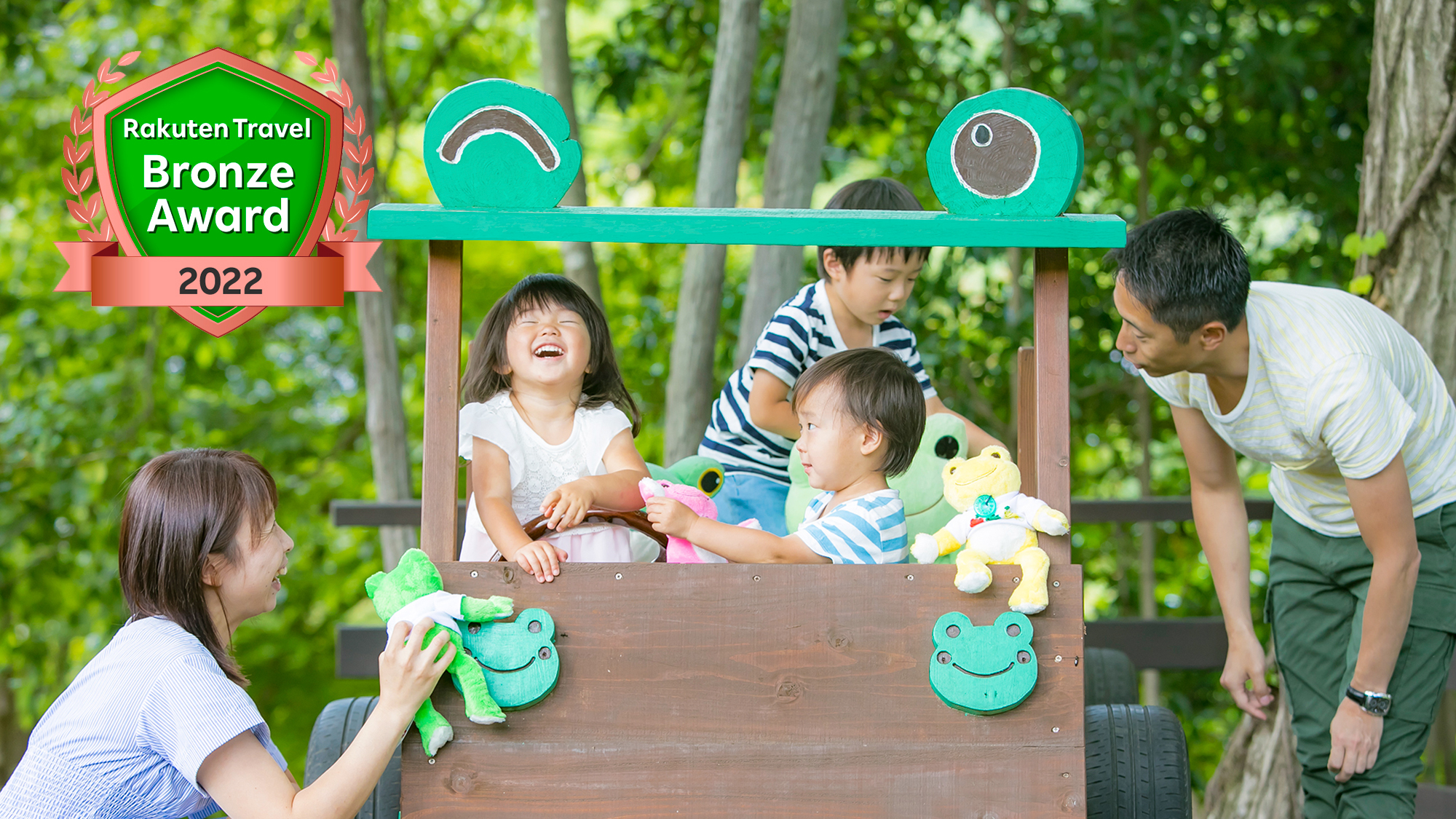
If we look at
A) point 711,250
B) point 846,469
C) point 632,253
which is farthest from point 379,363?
point 846,469

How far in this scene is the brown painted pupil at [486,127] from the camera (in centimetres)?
161

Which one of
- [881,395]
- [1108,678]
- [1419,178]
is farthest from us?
[1108,678]

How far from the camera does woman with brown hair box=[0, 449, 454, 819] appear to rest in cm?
150

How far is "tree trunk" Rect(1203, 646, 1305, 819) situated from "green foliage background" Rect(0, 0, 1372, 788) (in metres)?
1.89

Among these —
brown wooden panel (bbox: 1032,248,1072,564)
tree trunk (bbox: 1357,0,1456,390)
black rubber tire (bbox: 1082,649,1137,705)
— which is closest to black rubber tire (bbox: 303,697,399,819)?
brown wooden panel (bbox: 1032,248,1072,564)

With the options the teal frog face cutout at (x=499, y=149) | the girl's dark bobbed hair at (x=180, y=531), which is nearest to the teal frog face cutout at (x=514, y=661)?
the girl's dark bobbed hair at (x=180, y=531)

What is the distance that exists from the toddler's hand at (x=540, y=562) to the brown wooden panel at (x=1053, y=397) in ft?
2.49

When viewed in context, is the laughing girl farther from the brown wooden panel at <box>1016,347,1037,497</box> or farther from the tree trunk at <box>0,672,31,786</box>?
the tree trunk at <box>0,672,31,786</box>

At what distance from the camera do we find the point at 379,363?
13.5ft

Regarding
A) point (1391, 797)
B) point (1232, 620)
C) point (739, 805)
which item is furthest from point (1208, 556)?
point (739, 805)

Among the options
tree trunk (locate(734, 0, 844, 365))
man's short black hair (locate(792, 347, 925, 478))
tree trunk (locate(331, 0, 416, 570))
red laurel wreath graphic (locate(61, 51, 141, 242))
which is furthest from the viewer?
tree trunk (locate(331, 0, 416, 570))

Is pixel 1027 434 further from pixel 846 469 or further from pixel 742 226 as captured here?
pixel 742 226

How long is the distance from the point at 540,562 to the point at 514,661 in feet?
0.49

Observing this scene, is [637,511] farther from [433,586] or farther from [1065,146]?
[1065,146]
